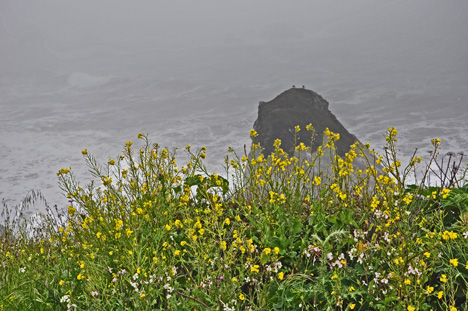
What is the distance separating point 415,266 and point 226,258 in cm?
108

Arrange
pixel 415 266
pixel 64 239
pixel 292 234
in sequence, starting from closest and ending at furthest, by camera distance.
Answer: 1. pixel 415 266
2. pixel 292 234
3. pixel 64 239

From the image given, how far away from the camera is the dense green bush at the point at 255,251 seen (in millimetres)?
2516

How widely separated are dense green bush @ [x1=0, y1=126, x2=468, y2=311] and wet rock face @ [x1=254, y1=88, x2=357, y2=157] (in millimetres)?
7284

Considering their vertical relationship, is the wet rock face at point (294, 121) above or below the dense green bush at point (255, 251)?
above

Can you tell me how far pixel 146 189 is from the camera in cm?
350

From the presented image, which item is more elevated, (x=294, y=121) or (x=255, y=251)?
(x=294, y=121)

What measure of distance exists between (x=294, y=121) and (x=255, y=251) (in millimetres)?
9621

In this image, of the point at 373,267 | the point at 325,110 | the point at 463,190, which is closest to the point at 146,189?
the point at 373,267

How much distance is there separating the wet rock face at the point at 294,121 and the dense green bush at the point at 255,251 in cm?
728

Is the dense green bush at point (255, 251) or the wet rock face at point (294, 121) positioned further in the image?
the wet rock face at point (294, 121)

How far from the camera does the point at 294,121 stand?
12.4m

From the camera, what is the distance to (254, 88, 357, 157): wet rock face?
1139 centimetres

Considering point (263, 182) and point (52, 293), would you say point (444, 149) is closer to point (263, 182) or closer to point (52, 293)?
point (263, 182)

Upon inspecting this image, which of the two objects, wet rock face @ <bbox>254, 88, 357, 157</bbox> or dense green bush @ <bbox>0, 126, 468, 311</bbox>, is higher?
wet rock face @ <bbox>254, 88, 357, 157</bbox>
